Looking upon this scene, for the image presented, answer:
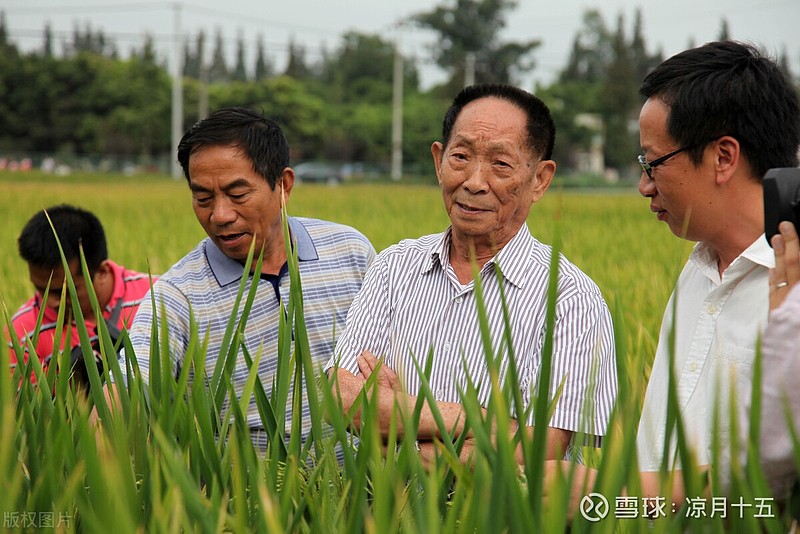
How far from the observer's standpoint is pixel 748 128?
1236 mm

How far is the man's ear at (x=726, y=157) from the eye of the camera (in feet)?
4.05

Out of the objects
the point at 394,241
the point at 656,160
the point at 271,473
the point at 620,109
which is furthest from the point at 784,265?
the point at 620,109

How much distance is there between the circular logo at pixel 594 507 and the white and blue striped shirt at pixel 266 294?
3.08 ft

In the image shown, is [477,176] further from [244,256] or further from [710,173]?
[244,256]

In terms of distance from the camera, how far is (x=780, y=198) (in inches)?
36.9

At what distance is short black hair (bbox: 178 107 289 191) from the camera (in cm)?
182

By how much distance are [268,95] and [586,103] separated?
1283cm

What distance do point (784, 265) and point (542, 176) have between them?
0.74 m

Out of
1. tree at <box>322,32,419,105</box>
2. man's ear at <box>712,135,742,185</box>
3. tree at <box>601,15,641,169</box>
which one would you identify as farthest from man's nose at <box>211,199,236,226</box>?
tree at <box>322,32,419,105</box>

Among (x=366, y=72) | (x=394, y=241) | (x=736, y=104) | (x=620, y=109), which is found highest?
(x=366, y=72)

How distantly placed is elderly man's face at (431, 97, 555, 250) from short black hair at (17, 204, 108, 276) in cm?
110

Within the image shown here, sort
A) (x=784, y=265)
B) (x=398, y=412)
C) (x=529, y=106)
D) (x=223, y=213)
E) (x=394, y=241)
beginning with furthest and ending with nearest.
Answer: (x=394, y=241), (x=223, y=213), (x=529, y=106), (x=398, y=412), (x=784, y=265)

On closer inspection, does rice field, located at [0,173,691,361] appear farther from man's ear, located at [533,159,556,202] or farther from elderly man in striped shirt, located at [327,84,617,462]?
man's ear, located at [533,159,556,202]

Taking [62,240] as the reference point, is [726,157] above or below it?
above
